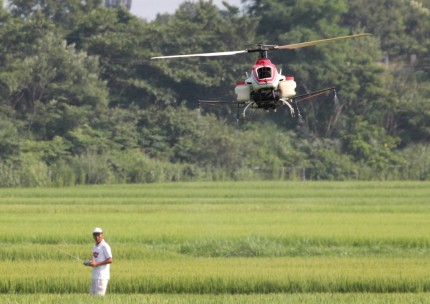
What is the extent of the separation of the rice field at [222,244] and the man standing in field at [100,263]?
0.73 feet

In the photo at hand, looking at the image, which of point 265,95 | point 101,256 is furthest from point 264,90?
point 101,256

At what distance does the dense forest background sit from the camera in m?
68.5

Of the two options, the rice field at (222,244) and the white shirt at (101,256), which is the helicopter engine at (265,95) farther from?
the white shirt at (101,256)

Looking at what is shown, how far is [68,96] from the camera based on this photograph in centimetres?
7138

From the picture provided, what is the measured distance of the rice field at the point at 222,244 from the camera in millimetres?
23703

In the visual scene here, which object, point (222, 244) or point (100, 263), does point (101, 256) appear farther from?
point (222, 244)

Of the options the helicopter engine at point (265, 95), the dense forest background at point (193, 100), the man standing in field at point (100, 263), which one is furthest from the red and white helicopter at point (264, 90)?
the dense forest background at point (193, 100)

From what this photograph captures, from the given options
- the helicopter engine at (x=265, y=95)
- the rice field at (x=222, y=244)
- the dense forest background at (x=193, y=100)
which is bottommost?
the rice field at (x=222, y=244)

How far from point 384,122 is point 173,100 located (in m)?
11.1

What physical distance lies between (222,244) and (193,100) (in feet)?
145

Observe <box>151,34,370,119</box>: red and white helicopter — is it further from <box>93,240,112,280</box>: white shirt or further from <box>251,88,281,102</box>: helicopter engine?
<box>93,240,112,280</box>: white shirt

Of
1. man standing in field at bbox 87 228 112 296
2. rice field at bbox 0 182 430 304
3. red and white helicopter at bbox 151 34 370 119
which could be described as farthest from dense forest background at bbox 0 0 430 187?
man standing in field at bbox 87 228 112 296

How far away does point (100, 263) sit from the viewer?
20.6m

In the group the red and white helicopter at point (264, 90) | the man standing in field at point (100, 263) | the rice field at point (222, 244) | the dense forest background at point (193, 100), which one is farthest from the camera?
the dense forest background at point (193, 100)
